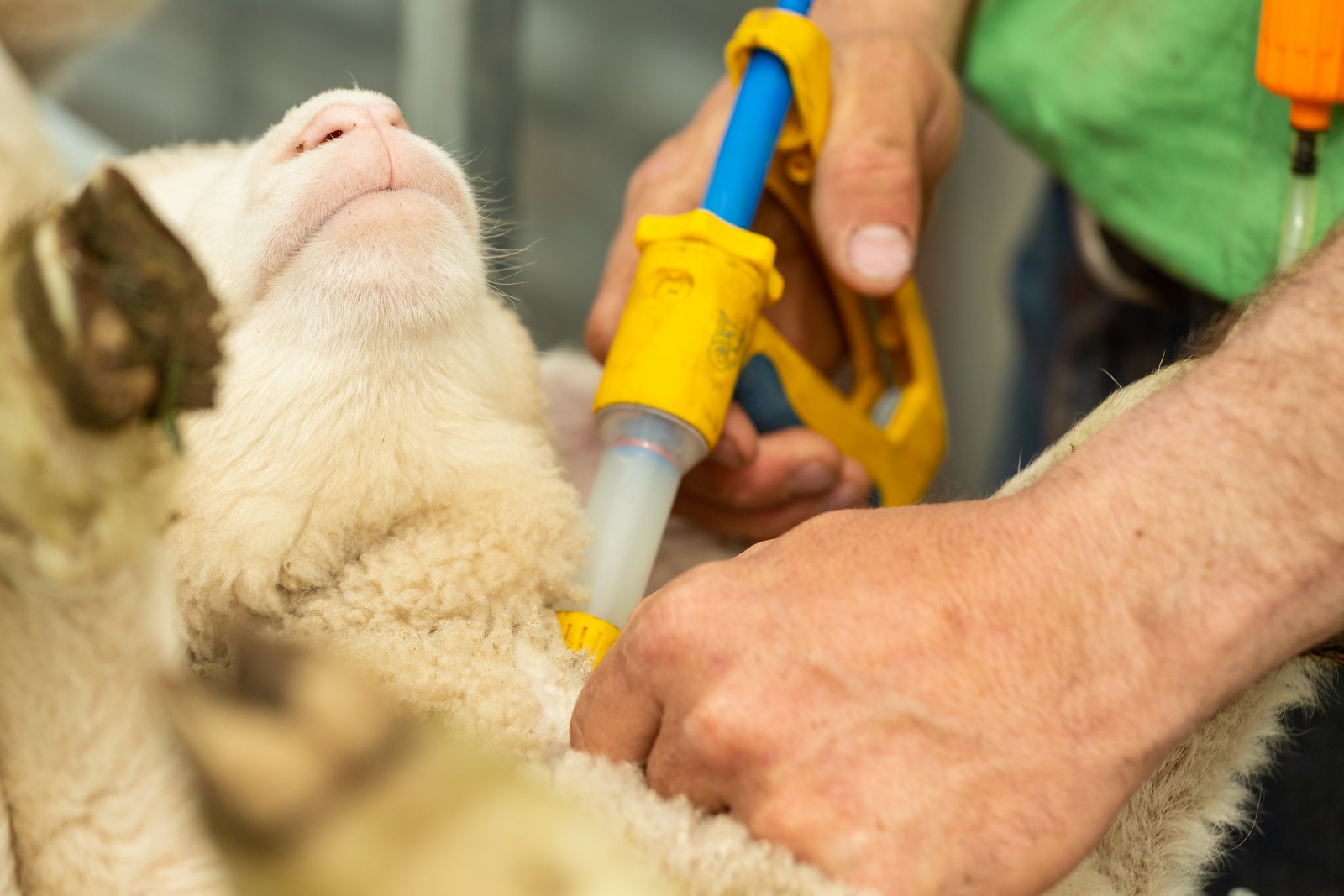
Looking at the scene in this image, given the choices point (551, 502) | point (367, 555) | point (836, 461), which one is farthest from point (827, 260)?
point (367, 555)

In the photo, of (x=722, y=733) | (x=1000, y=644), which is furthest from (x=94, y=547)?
(x=1000, y=644)

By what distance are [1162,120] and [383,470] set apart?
0.73 meters

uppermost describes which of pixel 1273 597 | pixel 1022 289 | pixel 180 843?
pixel 1273 597

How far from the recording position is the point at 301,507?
2.13ft

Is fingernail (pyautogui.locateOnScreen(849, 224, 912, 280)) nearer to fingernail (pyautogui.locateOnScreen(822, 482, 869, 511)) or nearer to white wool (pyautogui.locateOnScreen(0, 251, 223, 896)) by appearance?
fingernail (pyautogui.locateOnScreen(822, 482, 869, 511))

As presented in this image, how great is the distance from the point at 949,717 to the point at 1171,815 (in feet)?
0.79

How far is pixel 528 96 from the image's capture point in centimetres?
152

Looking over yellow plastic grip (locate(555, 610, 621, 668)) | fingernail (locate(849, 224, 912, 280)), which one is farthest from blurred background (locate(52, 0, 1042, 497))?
yellow plastic grip (locate(555, 610, 621, 668))

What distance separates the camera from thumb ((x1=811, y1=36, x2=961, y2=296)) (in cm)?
91

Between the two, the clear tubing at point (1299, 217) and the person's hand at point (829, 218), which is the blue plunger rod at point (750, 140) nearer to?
the person's hand at point (829, 218)

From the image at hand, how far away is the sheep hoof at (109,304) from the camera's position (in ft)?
1.11

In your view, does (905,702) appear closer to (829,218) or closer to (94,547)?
(94,547)

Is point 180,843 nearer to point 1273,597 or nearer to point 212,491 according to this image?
point 212,491

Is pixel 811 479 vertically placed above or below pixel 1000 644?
below
